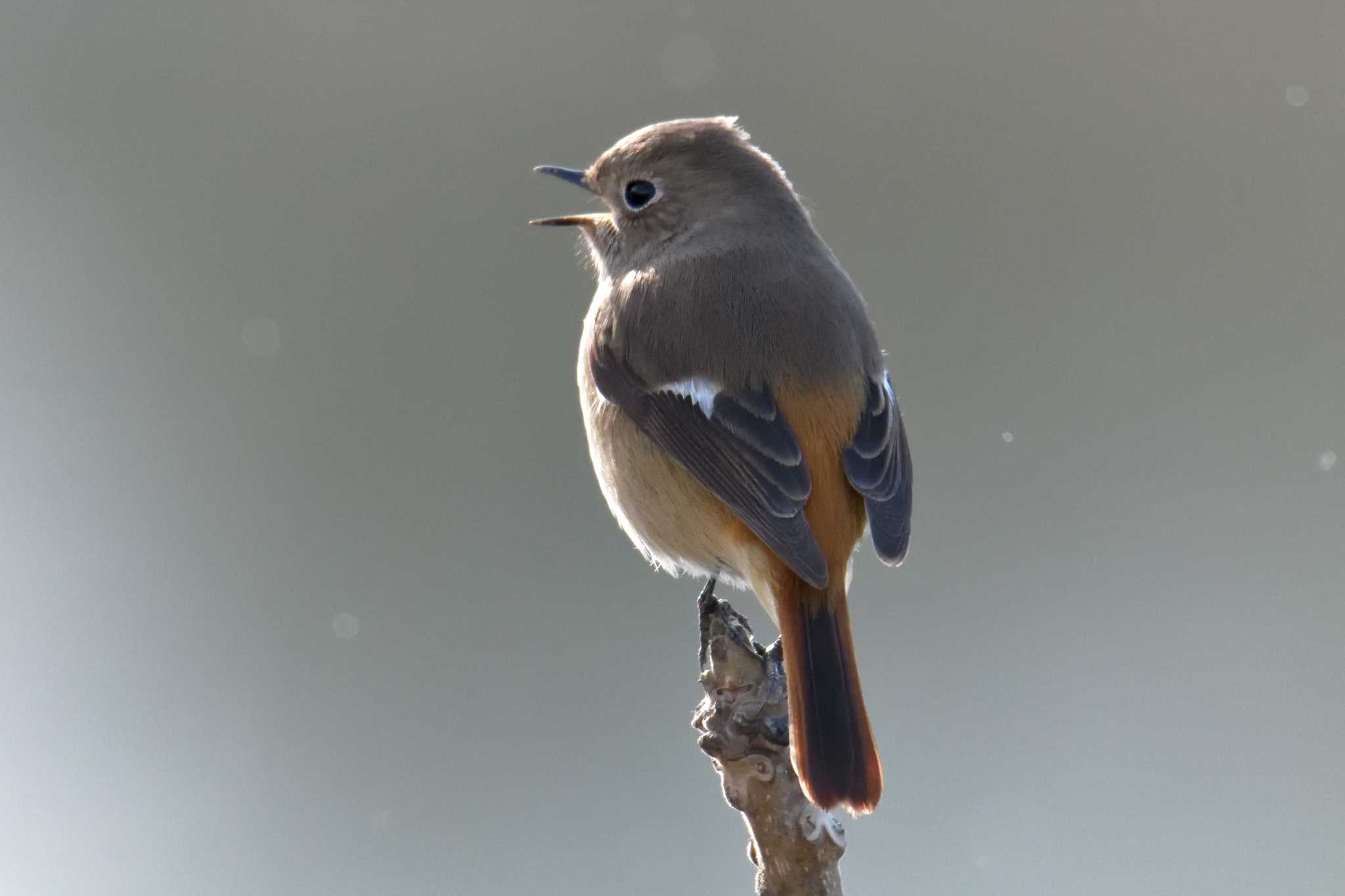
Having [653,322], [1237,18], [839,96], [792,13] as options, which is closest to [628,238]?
[653,322]

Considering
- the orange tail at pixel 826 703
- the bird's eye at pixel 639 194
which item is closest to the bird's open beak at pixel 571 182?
the bird's eye at pixel 639 194

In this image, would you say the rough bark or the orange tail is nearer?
the rough bark

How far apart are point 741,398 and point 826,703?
0.76 m

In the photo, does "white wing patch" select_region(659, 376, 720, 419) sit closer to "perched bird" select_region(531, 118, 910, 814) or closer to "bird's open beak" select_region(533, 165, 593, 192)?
"perched bird" select_region(531, 118, 910, 814)

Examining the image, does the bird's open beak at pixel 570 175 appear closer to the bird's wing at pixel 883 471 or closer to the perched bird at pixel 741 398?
the perched bird at pixel 741 398

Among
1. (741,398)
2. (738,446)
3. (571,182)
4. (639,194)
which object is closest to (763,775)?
(738,446)

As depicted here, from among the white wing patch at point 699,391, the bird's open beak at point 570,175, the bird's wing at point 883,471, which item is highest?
the bird's open beak at point 570,175

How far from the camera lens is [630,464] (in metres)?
3.38

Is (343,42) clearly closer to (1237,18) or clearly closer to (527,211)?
(527,211)

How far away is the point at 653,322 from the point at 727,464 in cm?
39

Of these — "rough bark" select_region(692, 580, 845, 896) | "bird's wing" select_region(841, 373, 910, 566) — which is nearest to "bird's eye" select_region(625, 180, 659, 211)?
"bird's wing" select_region(841, 373, 910, 566)

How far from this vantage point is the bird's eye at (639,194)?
3.76 meters

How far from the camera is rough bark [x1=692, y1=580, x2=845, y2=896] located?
239 cm

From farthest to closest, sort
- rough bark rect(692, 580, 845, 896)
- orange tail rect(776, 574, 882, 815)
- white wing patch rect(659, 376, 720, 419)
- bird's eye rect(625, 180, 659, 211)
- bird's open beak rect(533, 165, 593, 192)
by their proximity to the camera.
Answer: bird's open beak rect(533, 165, 593, 192) < bird's eye rect(625, 180, 659, 211) < white wing patch rect(659, 376, 720, 419) < orange tail rect(776, 574, 882, 815) < rough bark rect(692, 580, 845, 896)
